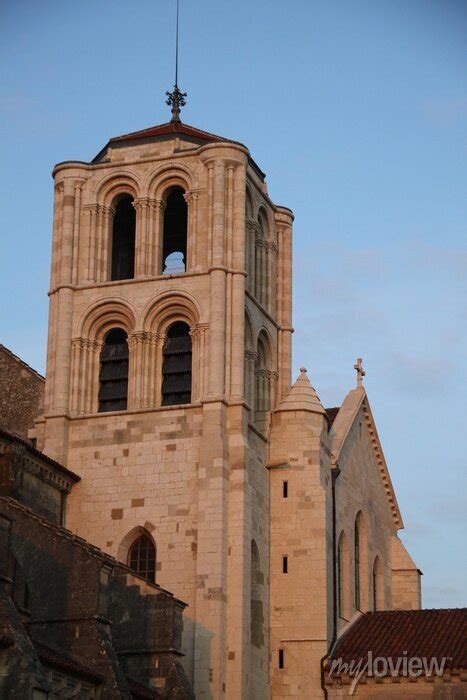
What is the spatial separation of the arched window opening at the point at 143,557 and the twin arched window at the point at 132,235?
9.28 meters

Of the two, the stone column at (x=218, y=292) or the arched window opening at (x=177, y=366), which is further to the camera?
the arched window opening at (x=177, y=366)

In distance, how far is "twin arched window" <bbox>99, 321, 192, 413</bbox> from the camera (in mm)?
42594

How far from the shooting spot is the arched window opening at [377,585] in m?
47.6

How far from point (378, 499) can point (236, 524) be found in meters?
11.0

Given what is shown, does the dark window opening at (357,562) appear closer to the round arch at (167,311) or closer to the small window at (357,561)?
the small window at (357,561)

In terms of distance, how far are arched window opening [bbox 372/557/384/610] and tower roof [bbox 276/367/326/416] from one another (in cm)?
727

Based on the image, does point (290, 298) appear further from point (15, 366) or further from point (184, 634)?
point (184, 634)

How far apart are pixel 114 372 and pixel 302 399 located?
5.67m

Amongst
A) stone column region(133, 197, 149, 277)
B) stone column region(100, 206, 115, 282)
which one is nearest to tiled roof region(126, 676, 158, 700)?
stone column region(133, 197, 149, 277)

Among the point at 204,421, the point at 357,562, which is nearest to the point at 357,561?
the point at 357,562

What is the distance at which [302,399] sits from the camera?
43688 mm

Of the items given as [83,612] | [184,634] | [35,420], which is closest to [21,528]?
[83,612]

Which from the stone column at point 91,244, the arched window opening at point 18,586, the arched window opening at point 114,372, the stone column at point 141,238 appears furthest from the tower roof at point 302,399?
the arched window opening at point 18,586

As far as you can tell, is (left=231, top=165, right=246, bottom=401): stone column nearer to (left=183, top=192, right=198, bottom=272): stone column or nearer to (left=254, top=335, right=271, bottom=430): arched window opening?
(left=183, top=192, right=198, bottom=272): stone column
